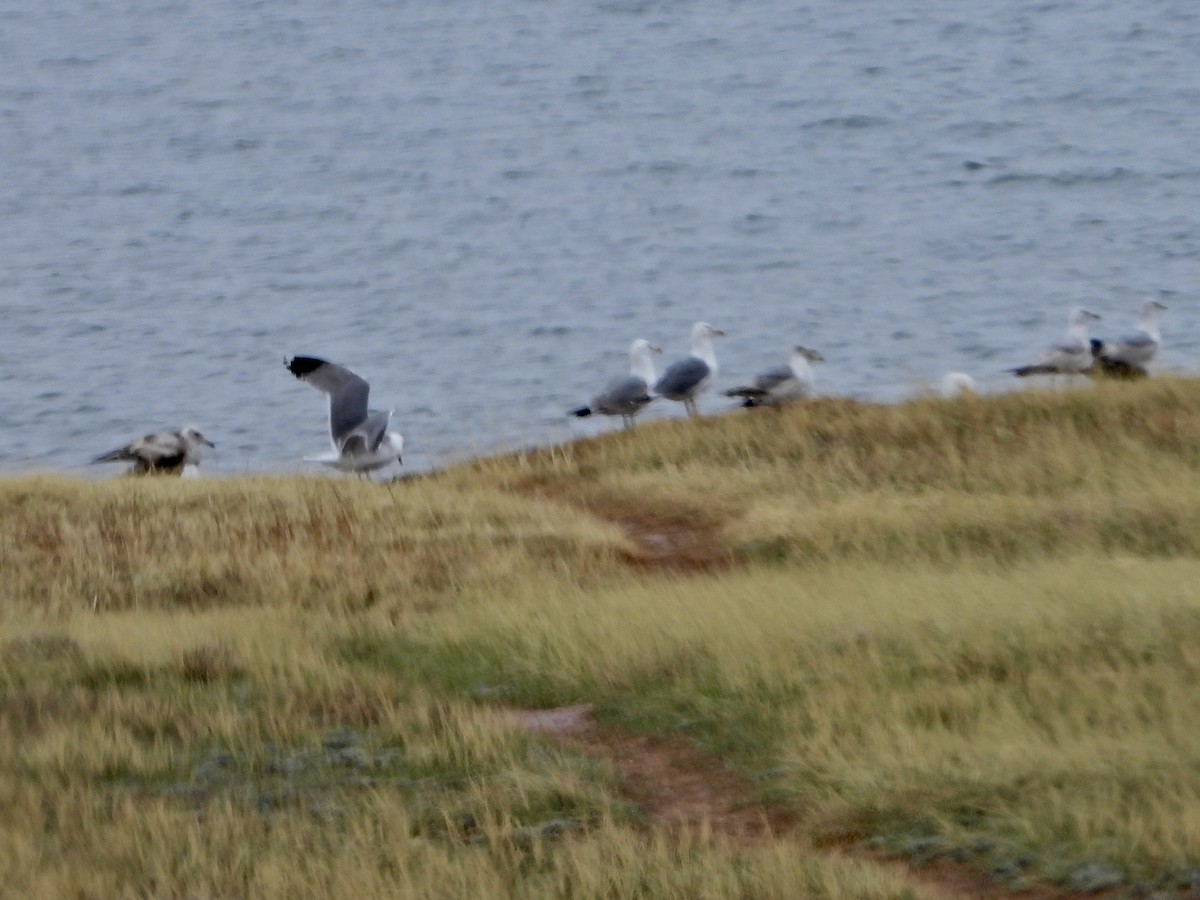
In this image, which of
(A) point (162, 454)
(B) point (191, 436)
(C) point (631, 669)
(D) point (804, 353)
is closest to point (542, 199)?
(D) point (804, 353)

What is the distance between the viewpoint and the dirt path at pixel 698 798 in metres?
7.77

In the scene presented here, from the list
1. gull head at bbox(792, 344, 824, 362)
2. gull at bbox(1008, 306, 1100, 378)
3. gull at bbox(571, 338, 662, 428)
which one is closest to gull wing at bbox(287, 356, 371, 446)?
gull at bbox(571, 338, 662, 428)

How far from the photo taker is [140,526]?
52.2 feet

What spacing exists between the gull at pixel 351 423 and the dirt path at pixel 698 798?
26.6ft

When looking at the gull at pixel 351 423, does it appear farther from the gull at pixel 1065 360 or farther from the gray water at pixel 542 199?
the gray water at pixel 542 199

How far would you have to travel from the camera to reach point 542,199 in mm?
58594

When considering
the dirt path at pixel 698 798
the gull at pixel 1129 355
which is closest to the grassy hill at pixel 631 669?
the dirt path at pixel 698 798

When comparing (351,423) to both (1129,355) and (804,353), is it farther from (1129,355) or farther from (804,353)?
(1129,355)

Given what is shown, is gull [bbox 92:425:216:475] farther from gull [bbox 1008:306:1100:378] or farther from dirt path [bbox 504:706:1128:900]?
dirt path [bbox 504:706:1128:900]

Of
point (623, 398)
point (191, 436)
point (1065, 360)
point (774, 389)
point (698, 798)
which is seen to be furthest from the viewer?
point (191, 436)

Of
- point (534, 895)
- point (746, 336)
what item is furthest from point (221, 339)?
point (534, 895)

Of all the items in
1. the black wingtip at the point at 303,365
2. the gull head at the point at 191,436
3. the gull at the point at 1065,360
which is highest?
the black wingtip at the point at 303,365

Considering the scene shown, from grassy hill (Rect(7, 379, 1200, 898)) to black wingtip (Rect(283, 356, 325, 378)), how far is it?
3.63 ft

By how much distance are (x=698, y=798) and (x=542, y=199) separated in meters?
50.3
